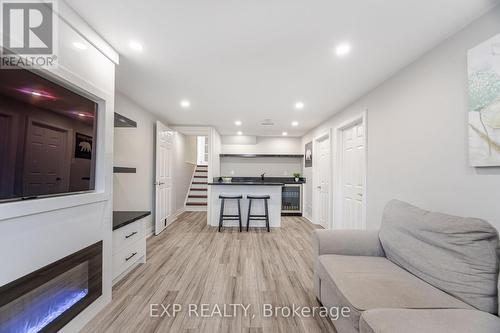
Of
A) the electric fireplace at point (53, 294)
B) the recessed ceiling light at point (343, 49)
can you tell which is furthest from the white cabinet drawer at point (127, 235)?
the recessed ceiling light at point (343, 49)

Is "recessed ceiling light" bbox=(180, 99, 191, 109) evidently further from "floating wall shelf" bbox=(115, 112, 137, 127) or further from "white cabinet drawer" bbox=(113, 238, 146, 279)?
"white cabinet drawer" bbox=(113, 238, 146, 279)

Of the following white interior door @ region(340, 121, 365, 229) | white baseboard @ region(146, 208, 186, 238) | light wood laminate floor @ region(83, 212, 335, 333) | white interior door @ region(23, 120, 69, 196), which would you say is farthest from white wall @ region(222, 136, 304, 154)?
white interior door @ region(23, 120, 69, 196)

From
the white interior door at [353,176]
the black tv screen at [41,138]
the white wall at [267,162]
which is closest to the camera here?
the black tv screen at [41,138]

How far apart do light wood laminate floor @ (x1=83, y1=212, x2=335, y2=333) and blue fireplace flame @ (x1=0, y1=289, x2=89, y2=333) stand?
0.31 metres

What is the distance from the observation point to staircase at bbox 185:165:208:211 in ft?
21.0

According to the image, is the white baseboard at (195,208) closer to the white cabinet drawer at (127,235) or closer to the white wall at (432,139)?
the white cabinet drawer at (127,235)

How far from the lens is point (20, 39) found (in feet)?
3.80

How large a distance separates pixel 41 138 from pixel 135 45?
116cm

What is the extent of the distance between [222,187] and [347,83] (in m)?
3.15

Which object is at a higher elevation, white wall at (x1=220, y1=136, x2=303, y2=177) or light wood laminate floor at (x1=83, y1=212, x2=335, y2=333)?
white wall at (x1=220, y1=136, x2=303, y2=177)

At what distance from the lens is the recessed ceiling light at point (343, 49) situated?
1821 millimetres

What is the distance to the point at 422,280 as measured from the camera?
1.44 m

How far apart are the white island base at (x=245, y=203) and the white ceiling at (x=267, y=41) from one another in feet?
7.05

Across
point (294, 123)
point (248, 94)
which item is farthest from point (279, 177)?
point (248, 94)
